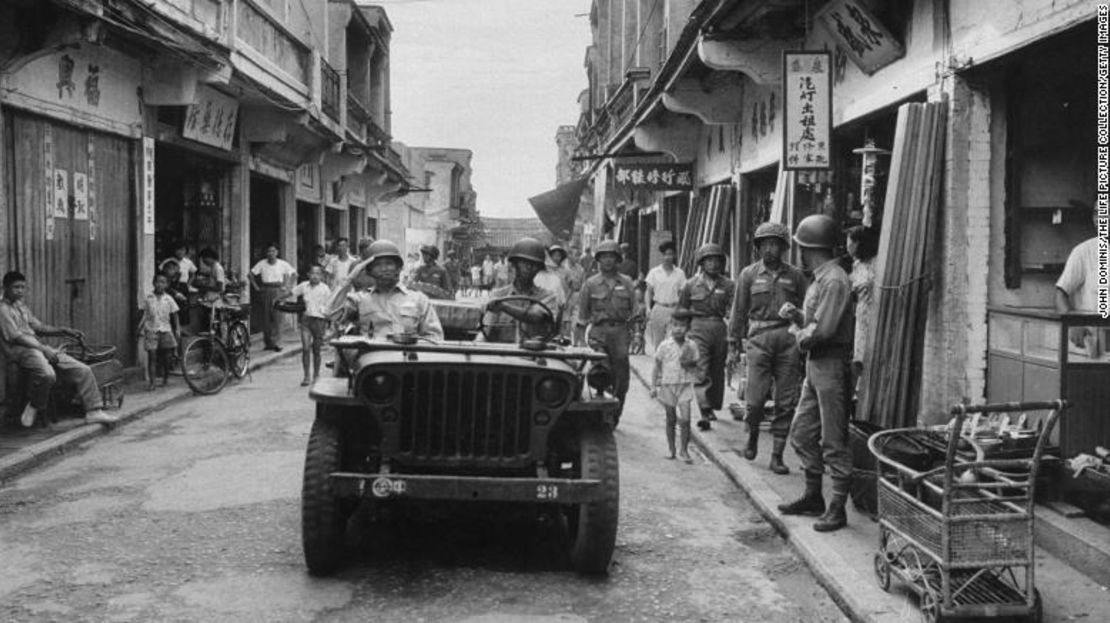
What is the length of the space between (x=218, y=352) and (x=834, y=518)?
9.55 m

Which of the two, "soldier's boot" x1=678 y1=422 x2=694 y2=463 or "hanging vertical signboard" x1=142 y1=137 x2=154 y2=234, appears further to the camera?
"hanging vertical signboard" x1=142 y1=137 x2=154 y2=234

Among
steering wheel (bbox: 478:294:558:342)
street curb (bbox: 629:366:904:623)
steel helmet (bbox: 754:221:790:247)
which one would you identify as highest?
steel helmet (bbox: 754:221:790:247)

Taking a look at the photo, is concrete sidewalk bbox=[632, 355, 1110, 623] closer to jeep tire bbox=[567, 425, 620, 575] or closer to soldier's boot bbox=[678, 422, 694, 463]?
soldier's boot bbox=[678, 422, 694, 463]

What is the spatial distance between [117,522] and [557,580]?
2.99 m

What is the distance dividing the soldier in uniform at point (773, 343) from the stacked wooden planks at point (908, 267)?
97 centimetres

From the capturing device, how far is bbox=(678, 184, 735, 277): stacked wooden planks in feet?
53.1

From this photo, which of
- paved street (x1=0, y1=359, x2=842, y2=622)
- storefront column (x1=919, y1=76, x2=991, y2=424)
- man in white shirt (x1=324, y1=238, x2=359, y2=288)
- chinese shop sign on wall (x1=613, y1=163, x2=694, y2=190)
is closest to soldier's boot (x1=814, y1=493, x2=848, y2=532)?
paved street (x1=0, y1=359, x2=842, y2=622)

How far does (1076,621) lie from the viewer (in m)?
4.91

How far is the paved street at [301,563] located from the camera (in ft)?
17.2

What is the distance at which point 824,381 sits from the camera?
6668 mm

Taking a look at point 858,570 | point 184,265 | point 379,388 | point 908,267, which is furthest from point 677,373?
point 184,265

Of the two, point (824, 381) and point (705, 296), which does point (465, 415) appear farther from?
point (705, 296)

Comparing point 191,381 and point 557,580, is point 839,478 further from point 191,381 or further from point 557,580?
point 191,381

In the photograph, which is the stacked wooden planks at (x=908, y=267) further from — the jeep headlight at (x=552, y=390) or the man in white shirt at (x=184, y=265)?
the man in white shirt at (x=184, y=265)
